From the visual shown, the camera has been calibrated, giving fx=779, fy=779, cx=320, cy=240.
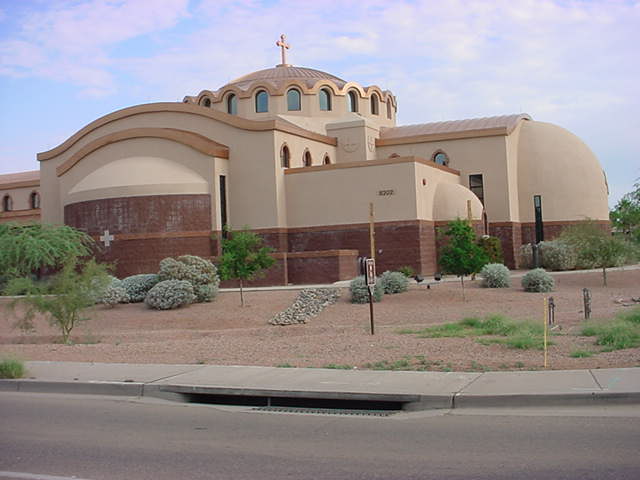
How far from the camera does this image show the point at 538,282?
29703mm

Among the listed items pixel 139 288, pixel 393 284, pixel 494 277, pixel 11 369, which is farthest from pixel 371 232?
pixel 11 369

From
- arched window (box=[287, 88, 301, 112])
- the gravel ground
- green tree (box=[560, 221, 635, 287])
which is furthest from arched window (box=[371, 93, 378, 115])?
the gravel ground

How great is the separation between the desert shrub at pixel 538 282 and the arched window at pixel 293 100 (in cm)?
2140

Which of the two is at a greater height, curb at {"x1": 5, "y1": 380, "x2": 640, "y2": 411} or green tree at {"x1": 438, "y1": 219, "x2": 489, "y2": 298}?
green tree at {"x1": 438, "y1": 219, "x2": 489, "y2": 298}

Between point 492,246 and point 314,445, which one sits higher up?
point 492,246

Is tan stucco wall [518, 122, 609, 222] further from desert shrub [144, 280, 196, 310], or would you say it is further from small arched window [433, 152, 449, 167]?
desert shrub [144, 280, 196, 310]

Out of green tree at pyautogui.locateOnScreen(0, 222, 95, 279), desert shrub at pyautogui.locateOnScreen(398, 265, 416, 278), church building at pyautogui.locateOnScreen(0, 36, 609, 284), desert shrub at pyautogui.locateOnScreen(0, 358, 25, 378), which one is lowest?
desert shrub at pyautogui.locateOnScreen(0, 358, 25, 378)

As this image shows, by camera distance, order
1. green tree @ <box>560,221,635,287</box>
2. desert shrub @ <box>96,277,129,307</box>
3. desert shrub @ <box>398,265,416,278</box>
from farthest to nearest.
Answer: desert shrub @ <box>398,265,416,278</box> → green tree @ <box>560,221,635,287</box> → desert shrub @ <box>96,277,129,307</box>

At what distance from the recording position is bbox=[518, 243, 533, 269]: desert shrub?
4383cm

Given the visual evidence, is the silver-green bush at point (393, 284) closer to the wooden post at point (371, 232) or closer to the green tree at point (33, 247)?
the wooden post at point (371, 232)

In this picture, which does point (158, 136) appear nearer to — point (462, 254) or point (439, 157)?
point (439, 157)

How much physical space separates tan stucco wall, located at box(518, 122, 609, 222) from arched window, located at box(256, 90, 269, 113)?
50.3 feet

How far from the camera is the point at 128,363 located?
48.6 feet

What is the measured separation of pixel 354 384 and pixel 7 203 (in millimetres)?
52804
